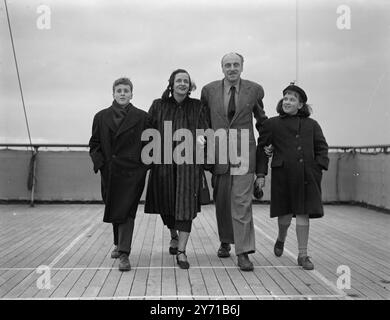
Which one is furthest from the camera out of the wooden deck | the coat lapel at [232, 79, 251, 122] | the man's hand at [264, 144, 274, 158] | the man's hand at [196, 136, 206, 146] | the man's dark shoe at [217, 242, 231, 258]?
the man's dark shoe at [217, 242, 231, 258]

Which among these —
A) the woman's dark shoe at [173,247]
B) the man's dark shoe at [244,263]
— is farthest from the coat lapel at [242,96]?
the woman's dark shoe at [173,247]

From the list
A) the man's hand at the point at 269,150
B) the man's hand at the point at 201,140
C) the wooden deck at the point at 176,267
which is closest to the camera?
the wooden deck at the point at 176,267

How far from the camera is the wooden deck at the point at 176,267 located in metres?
4.00

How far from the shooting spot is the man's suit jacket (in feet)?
16.3

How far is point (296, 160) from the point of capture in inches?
196

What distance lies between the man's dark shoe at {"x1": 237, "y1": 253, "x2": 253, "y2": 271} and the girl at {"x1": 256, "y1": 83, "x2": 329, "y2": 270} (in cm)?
50

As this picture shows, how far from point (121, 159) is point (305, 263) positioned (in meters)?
1.85

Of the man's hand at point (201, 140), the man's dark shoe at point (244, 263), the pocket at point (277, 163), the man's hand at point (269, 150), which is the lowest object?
the man's dark shoe at point (244, 263)

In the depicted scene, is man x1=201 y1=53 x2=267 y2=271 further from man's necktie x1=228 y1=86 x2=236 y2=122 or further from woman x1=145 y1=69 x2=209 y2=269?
woman x1=145 y1=69 x2=209 y2=269

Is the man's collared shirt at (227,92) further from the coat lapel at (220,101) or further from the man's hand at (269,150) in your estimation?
the man's hand at (269,150)

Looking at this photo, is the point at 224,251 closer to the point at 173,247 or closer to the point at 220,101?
the point at 173,247

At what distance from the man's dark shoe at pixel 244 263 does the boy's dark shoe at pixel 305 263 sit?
0.47 metres

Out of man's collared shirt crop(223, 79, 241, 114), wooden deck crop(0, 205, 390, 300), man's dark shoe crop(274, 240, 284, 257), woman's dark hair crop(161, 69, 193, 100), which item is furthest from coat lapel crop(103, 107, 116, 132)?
man's dark shoe crop(274, 240, 284, 257)

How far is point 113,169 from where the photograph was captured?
4.77m
